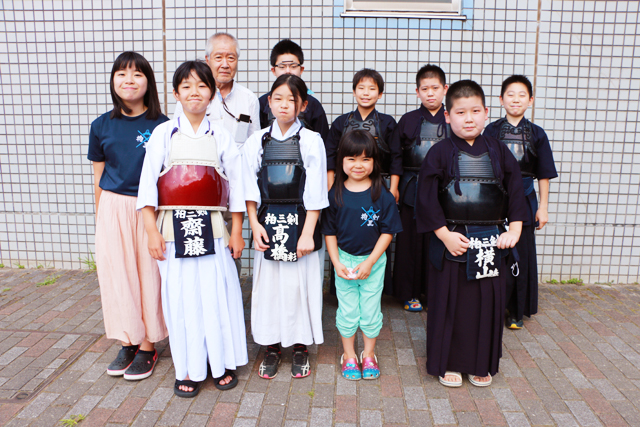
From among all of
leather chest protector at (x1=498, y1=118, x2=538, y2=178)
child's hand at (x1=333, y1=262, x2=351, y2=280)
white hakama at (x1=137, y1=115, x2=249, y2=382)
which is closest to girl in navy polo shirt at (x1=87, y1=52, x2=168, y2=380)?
white hakama at (x1=137, y1=115, x2=249, y2=382)

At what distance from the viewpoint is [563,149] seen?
4516 millimetres

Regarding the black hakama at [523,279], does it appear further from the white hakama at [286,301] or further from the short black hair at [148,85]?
the short black hair at [148,85]

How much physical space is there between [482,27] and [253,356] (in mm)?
3880

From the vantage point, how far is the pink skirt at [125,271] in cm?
274

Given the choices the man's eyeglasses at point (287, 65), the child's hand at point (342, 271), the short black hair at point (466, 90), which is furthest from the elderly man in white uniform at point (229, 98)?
the short black hair at point (466, 90)

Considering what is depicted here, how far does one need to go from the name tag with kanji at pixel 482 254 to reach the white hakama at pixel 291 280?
0.96 meters

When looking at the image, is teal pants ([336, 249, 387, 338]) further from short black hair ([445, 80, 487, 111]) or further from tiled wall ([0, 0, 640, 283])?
tiled wall ([0, 0, 640, 283])

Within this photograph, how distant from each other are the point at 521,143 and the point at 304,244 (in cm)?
203

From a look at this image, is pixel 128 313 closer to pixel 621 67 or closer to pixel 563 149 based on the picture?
pixel 563 149

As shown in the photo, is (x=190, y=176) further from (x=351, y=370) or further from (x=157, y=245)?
(x=351, y=370)

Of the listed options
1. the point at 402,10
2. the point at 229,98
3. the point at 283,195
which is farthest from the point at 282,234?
the point at 402,10

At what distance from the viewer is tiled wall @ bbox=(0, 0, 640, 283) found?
4352 millimetres

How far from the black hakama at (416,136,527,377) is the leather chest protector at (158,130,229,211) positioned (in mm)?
1317

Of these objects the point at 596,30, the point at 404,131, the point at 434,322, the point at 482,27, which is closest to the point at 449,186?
the point at 434,322
